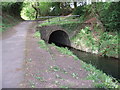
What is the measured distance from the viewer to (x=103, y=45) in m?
16.8

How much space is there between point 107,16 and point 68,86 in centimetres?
1335

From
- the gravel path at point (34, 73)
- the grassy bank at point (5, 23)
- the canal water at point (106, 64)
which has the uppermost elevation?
the grassy bank at point (5, 23)

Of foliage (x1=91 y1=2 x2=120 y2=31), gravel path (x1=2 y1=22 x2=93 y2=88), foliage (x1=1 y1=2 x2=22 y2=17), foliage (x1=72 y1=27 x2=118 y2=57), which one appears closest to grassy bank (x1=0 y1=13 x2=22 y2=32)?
foliage (x1=1 y1=2 x2=22 y2=17)

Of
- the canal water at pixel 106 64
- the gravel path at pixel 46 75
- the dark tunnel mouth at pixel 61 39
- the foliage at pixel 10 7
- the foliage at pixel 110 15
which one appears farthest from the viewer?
the foliage at pixel 10 7

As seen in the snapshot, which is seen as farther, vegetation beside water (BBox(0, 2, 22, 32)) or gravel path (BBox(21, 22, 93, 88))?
vegetation beside water (BBox(0, 2, 22, 32))

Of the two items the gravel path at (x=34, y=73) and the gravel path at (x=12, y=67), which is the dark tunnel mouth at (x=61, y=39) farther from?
the gravel path at (x=34, y=73)

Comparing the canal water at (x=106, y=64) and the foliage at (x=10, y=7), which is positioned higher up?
the foliage at (x=10, y=7)

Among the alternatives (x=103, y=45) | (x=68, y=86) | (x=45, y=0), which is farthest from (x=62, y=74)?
(x=45, y=0)

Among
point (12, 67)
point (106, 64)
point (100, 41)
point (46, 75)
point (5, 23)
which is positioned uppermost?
point (5, 23)

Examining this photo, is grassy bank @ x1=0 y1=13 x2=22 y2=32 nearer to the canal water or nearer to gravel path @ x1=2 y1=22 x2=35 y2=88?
gravel path @ x1=2 y1=22 x2=35 y2=88

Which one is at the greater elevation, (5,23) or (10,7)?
(10,7)

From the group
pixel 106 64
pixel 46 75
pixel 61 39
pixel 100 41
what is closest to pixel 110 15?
pixel 100 41

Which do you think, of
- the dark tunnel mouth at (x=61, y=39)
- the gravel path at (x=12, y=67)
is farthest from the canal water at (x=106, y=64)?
the dark tunnel mouth at (x=61, y=39)

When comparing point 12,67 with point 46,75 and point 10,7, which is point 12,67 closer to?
point 46,75
